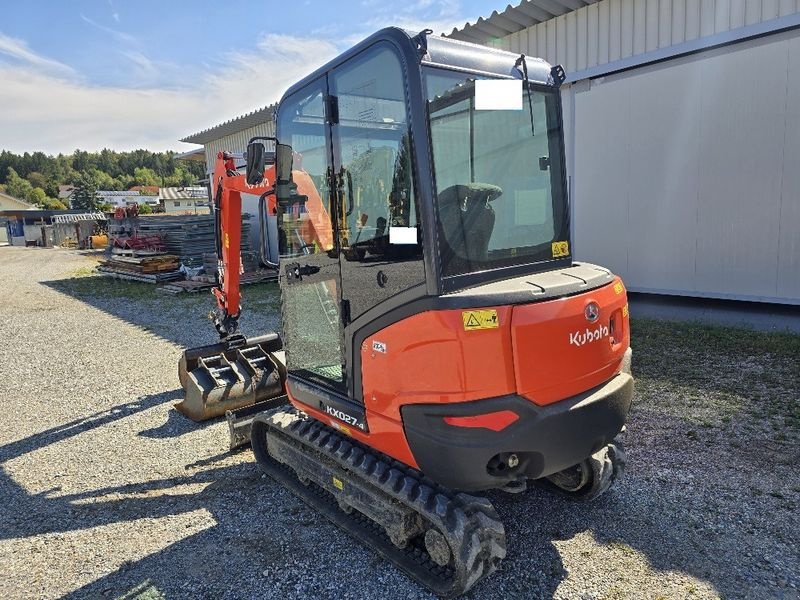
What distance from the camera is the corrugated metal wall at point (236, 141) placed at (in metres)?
17.5

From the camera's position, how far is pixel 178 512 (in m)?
4.03

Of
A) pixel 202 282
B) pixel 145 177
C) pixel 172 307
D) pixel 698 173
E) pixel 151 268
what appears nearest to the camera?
pixel 698 173

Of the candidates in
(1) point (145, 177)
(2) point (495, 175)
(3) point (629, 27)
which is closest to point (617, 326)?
(2) point (495, 175)

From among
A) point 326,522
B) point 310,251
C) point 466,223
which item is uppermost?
point 466,223

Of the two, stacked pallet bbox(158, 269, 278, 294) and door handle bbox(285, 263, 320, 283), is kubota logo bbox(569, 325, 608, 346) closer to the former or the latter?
door handle bbox(285, 263, 320, 283)

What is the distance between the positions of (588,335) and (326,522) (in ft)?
6.95

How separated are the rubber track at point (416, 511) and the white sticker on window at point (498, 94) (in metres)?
2.08

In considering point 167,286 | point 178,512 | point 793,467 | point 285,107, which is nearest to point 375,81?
point 285,107

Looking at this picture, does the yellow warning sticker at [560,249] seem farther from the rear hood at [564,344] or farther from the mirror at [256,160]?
the mirror at [256,160]

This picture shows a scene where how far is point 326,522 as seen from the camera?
3.77m

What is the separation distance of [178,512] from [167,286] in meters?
11.5

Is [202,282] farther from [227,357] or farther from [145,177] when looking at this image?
[145,177]

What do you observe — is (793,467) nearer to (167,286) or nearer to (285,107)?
(285,107)

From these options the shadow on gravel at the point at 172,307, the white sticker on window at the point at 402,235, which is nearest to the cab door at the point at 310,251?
the white sticker on window at the point at 402,235
